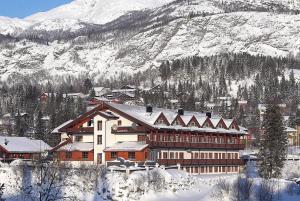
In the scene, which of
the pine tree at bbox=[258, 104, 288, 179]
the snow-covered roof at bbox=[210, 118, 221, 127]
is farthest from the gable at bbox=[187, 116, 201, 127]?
the pine tree at bbox=[258, 104, 288, 179]

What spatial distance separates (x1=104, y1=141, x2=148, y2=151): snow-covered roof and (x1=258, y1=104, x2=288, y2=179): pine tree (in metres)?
14.2

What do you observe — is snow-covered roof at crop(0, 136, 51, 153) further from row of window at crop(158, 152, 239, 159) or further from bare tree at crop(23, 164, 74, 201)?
bare tree at crop(23, 164, 74, 201)

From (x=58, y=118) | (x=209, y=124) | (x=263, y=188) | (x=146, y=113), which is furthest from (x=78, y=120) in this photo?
(x=58, y=118)

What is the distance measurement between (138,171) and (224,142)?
112 ft

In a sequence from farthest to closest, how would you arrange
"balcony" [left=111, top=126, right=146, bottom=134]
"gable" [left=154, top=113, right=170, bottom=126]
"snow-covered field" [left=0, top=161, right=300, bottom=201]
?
"gable" [left=154, top=113, right=170, bottom=126]
"balcony" [left=111, top=126, right=146, bottom=134]
"snow-covered field" [left=0, top=161, right=300, bottom=201]

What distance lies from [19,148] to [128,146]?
2334 cm

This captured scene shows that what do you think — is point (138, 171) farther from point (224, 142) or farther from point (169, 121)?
point (224, 142)

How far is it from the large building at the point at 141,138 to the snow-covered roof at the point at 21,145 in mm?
8319

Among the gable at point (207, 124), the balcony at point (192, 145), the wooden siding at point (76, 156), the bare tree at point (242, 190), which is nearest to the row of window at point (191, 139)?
the balcony at point (192, 145)

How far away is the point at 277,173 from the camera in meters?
77.3

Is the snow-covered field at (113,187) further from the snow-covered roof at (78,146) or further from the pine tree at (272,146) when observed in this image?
the snow-covered roof at (78,146)

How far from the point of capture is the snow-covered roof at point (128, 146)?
7754 cm

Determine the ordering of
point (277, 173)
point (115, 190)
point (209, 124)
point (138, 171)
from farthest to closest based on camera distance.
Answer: point (209, 124), point (277, 173), point (138, 171), point (115, 190)

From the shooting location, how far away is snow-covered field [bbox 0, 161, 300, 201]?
55819mm
